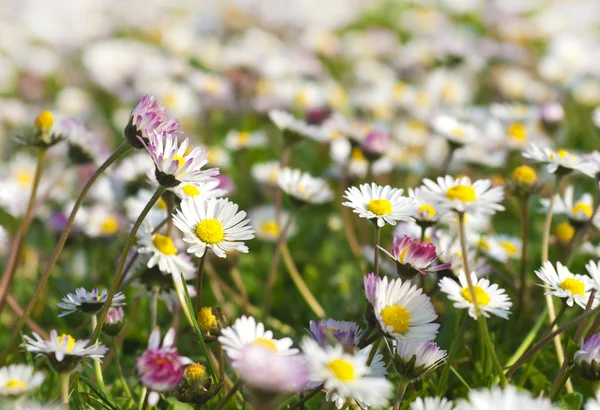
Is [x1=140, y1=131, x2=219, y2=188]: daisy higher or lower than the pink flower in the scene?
higher

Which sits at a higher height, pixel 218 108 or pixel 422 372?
pixel 422 372

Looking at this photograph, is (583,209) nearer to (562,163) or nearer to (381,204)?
(562,163)

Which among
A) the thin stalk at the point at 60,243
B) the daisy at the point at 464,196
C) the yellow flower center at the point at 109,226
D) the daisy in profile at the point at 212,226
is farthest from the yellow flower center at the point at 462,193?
the yellow flower center at the point at 109,226

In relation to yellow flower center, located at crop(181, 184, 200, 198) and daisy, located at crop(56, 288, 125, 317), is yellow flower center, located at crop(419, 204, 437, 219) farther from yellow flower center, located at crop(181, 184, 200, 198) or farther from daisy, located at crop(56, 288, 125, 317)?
daisy, located at crop(56, 288, 125, 317)

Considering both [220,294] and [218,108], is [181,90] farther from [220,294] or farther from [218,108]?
[220,294]

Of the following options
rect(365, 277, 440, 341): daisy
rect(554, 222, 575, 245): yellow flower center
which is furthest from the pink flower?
rect(554, 222, 575, 245): yellow flower center

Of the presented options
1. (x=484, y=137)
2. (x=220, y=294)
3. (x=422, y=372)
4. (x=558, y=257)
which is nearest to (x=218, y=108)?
(x=484, y=137)
